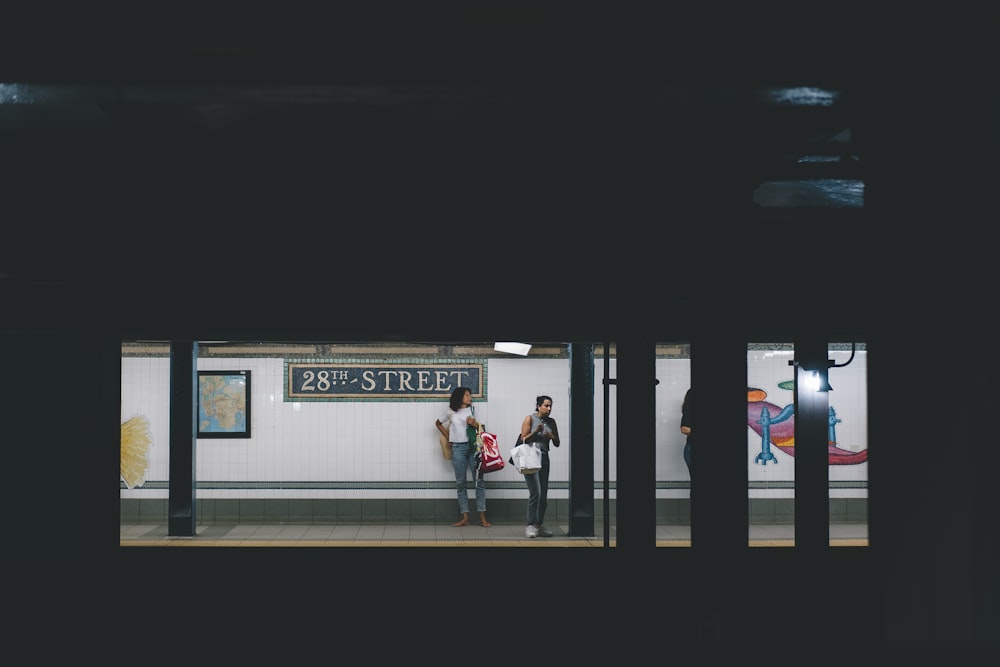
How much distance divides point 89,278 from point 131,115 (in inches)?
95.3

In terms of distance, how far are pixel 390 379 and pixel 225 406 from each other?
174cm

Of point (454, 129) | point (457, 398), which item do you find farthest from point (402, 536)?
point (454, 129)

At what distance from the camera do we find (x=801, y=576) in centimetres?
647

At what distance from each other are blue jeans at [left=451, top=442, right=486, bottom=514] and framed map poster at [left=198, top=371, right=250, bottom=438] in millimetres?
2212

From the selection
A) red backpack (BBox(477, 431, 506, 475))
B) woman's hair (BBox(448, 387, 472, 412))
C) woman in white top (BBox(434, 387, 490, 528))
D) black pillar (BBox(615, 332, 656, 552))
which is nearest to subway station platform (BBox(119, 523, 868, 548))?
woman in white top (BBox(434, 387, 490, 528))

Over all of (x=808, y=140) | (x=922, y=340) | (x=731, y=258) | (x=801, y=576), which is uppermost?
(x=808, y=140)

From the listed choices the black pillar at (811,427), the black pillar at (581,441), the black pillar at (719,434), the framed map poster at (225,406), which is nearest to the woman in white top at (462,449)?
the black pillar at (581,441)

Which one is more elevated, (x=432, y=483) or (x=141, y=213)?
(x=141, y=213)

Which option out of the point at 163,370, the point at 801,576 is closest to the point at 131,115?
the point at 801,576

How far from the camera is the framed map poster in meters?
10.5

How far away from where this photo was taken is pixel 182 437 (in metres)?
9.76

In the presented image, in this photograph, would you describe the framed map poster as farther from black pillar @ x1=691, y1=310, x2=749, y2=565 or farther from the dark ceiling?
black pillar @ x1=691, y1=310, x2=749, y2=565

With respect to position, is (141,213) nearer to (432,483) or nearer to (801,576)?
(801,576)

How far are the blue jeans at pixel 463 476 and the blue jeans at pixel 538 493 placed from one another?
55cm
